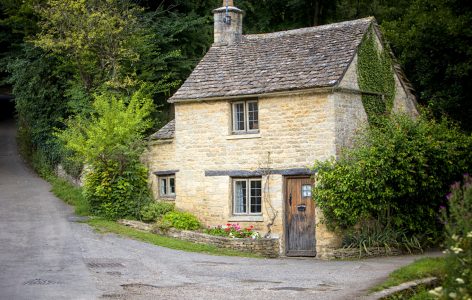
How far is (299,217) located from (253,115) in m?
3.84

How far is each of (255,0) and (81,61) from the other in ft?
44.8

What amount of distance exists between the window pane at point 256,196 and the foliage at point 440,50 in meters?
8.93

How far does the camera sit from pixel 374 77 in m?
25.4

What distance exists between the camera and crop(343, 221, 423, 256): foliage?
73.2 feet

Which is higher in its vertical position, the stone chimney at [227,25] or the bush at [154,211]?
the stone chimney at [227,25]

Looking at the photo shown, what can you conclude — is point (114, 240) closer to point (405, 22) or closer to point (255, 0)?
point (405, 22)

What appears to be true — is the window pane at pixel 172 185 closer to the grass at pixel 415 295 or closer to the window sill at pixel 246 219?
the window sill at pixel 246 219

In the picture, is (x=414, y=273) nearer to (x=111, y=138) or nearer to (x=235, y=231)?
(x=235, y=231)

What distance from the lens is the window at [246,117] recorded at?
24844mm

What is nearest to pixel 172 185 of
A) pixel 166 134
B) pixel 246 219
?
pixel 166 134

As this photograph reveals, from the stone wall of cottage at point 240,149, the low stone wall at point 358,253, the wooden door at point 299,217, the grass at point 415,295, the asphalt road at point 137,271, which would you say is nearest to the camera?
the grass at point 415,295

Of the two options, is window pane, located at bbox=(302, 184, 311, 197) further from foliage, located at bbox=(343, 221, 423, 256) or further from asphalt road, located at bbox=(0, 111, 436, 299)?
asphalt road, located at bbox=(0, 111, 436, 299)

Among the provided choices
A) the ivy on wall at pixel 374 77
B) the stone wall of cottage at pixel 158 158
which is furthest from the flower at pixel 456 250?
the stone wall of cottage at pixel 158 158

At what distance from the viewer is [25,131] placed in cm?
3903
